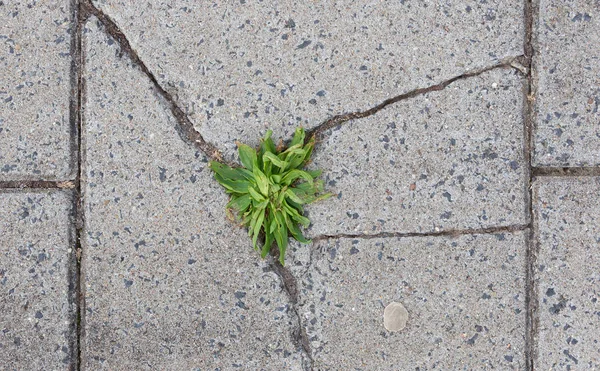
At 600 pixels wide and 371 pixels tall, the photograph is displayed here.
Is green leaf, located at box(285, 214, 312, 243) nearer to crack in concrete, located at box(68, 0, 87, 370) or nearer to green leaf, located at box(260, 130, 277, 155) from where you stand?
green leaf, located at box(260, 130, 277, 155)

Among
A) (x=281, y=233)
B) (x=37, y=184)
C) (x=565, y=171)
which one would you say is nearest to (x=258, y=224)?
(x=281, y=233)

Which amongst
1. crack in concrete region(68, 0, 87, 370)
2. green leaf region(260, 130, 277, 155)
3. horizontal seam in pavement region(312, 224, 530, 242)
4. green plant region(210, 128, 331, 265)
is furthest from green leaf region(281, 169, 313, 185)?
crack in concrete region(68, 0, 87, 370)

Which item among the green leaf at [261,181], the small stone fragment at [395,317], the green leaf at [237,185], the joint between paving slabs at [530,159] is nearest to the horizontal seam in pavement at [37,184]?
the green leaf at [237,185]

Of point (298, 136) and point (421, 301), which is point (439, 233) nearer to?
point (421, 301)

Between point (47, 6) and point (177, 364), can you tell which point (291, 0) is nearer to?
point (47, 6)

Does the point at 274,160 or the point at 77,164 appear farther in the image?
the point at 77,164

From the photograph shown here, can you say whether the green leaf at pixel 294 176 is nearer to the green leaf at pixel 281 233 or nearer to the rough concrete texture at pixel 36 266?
the green leaf at pixel 281 233

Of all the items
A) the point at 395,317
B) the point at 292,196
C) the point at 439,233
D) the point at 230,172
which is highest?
the point at 230,172
